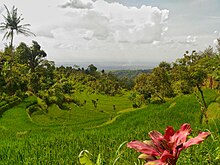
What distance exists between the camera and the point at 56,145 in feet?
14.4

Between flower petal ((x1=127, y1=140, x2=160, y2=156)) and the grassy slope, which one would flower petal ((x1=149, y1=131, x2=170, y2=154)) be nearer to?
flower petal ((x1=127, y1=140, x2=160, y2=156))

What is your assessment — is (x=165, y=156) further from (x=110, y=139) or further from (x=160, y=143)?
(x=110, y=139)

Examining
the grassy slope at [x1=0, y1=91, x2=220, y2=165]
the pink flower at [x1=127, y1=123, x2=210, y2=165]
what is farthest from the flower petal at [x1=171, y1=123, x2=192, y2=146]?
the grassy slope at [x1=0, y1=91, x2=220, y2=165]

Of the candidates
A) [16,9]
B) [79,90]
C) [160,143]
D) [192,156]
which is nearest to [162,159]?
[160,143]

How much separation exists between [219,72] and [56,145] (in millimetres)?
5227

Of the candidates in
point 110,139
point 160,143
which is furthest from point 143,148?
point 110,139

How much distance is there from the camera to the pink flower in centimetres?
61

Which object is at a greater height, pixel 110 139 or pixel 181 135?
pixel 181 135

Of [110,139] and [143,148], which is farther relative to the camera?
[110,139]

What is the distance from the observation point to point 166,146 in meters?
0.65

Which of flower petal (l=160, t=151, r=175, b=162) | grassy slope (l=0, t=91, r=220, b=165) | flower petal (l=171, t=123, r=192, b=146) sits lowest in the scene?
grassy slope (l=0, t=91, r=220, b=165)

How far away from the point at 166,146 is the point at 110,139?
4.27 m

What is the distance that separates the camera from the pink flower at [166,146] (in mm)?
608

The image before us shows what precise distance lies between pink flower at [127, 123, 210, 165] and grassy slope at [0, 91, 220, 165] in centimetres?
62
